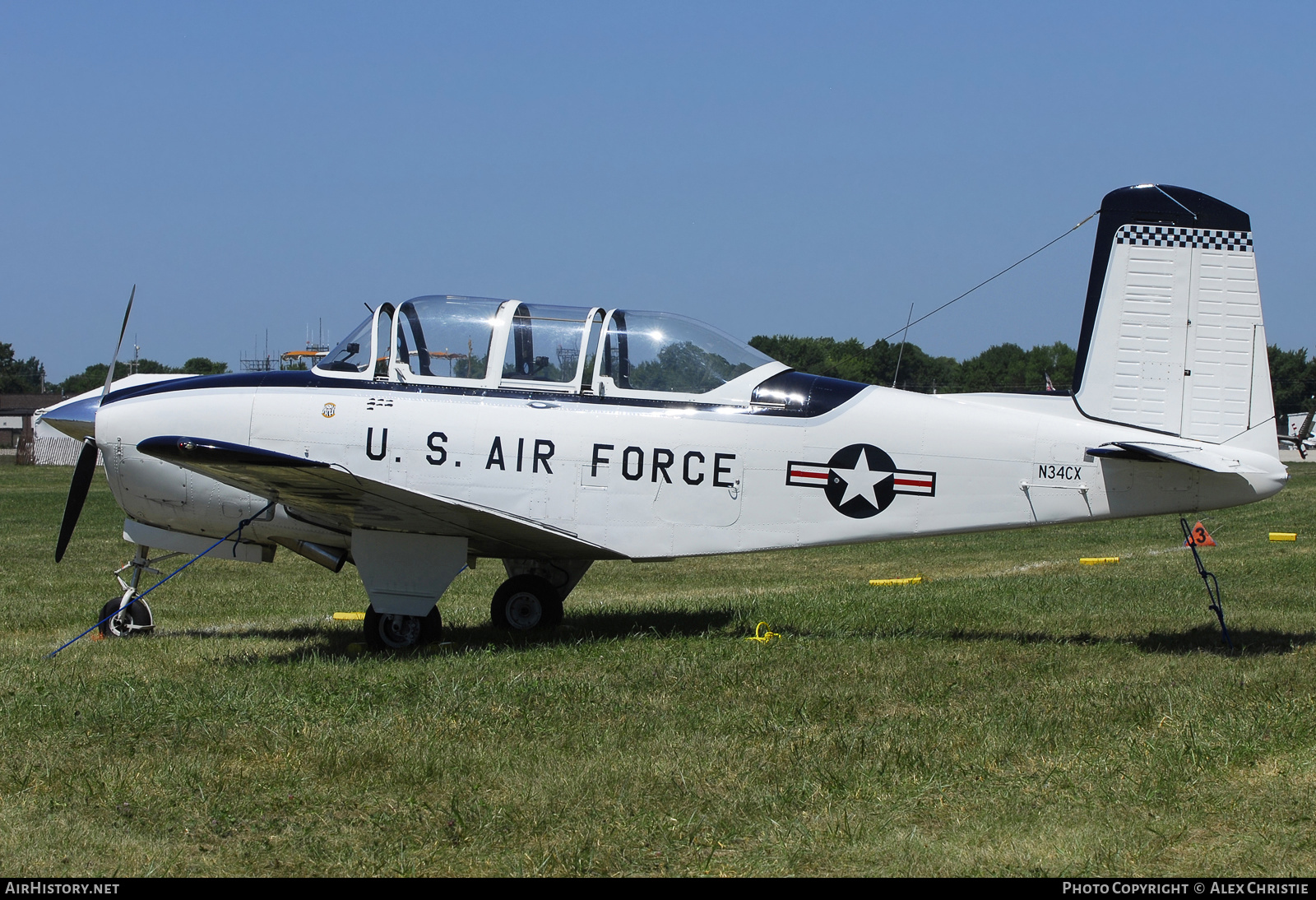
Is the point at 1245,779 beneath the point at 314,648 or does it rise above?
above

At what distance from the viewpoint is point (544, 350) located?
831cm

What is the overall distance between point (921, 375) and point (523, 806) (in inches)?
2442

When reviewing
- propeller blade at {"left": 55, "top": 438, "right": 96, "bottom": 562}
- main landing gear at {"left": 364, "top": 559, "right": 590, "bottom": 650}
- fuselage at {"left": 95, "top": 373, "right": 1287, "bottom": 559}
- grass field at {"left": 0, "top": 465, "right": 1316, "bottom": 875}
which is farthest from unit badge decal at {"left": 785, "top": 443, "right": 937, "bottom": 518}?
propeller blade at {"left": 55, "top": 438, "right": 96, "bottom": 562}

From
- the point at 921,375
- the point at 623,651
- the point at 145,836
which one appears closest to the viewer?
the point at 145,836

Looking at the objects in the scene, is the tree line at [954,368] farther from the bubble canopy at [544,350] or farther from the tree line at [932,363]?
the bubble canopy at [544,350]

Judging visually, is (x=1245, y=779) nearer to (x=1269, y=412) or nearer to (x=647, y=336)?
(x=1269, y=412)

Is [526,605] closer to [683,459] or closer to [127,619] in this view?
[683,459]

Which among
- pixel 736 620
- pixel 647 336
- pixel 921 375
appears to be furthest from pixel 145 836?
pixel 921 375

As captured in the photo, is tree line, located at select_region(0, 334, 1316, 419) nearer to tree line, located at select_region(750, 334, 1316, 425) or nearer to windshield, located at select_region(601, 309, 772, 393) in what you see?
tree line, located at select_region(750, 334, 1316, 425)

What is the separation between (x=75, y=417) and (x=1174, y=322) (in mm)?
8333

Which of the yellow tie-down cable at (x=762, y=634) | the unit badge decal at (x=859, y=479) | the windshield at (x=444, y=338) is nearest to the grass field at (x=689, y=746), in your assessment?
the yellow tie-down cable at (x=762, y=634)

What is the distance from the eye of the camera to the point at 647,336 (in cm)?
832

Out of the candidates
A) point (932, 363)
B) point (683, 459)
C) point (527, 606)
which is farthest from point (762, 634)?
point (932, 363)

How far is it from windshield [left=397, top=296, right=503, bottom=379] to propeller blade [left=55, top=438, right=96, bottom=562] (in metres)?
2.80
